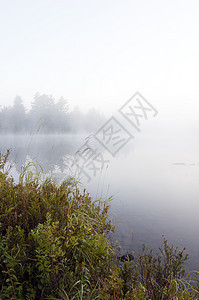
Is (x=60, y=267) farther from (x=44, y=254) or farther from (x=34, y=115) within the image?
(x=34, y=115)

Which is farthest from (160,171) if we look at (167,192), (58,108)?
(58,108)

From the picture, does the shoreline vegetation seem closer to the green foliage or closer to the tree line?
the green foliage

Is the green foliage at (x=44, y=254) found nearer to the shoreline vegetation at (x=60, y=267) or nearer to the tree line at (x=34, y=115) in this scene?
the shoreline vegetation at (x=60, y=267)

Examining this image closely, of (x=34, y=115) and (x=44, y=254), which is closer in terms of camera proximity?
(x=44, y=254)

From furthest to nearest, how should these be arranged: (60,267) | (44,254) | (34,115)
→ (34,115) < (60,267) < (44,254)

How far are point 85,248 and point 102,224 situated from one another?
1.59 meters

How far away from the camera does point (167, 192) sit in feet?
36.4

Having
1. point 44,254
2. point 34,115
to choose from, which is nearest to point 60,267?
point 44,254

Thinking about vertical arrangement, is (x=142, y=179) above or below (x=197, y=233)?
above

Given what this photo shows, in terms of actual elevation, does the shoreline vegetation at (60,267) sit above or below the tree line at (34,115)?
below

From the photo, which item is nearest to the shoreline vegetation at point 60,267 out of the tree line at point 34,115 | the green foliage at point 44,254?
the green foliage at point 44,254

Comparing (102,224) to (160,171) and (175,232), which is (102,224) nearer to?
(175,232)

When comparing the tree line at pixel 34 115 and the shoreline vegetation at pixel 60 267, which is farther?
the tree line at pixel 34 115

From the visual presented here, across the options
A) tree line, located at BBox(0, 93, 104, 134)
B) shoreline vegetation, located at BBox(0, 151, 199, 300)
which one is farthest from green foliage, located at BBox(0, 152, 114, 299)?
tree line, located at BBox(0, 93, 104, 134)
